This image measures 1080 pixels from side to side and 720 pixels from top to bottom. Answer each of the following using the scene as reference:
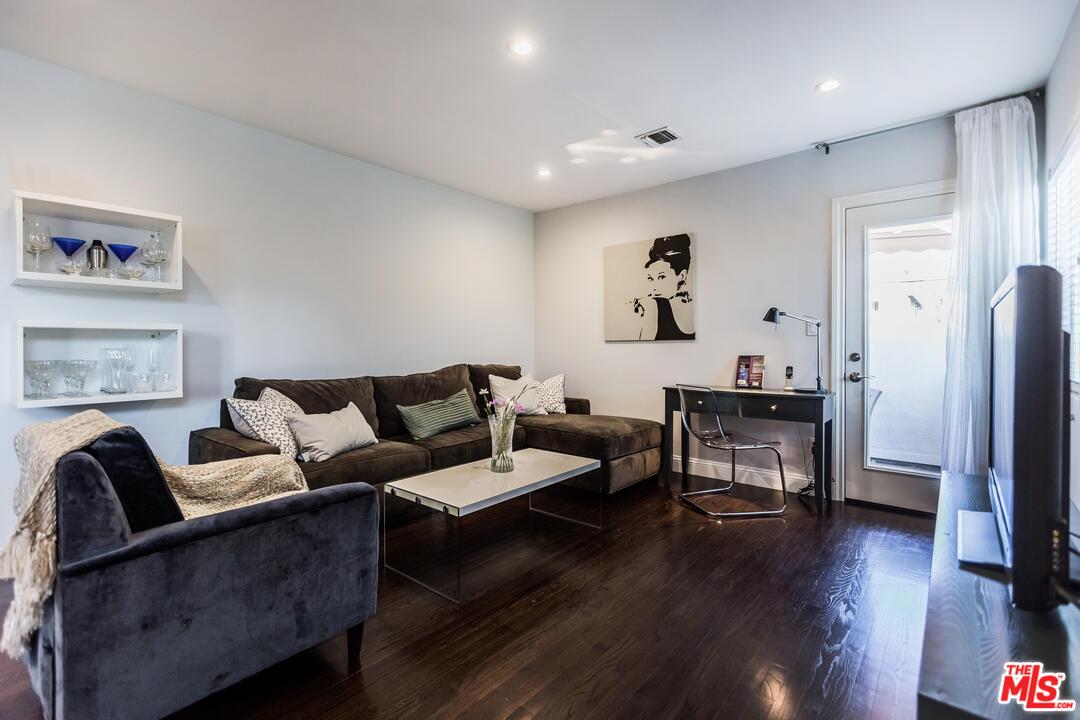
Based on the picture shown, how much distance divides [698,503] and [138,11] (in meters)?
3.97

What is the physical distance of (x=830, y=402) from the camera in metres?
3.51

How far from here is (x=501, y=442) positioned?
9.23ft

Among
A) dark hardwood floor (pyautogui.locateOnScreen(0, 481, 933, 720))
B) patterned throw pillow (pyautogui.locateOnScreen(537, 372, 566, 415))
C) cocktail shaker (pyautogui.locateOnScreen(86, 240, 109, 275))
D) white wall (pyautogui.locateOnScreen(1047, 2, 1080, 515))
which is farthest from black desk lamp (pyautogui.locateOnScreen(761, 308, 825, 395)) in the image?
cocktail shaker (pyautogui.locateOnScreen(86, 240, 109, 275))

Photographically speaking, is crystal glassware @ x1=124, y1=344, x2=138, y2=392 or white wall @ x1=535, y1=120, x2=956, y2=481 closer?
crystal glassware @ x1=124, y1=344, x2=138, y2=392

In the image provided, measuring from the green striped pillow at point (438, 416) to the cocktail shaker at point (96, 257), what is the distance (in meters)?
1.84

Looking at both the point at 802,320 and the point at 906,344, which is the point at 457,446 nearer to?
the point at 802,320

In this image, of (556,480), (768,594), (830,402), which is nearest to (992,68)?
(830,402)

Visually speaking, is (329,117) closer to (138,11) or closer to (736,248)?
(138,11)

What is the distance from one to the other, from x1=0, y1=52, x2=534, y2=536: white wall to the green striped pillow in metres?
0.61

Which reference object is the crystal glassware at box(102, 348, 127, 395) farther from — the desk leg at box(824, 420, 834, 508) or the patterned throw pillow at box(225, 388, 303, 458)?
the desk leg at box(824, 420, 834, 508)

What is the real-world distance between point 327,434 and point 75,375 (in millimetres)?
1239

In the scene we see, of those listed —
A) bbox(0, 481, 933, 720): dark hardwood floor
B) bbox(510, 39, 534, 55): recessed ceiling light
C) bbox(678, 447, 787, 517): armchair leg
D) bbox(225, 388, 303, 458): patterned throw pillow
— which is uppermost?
bbox(510, 39, 534, 55): recessed ceiling light

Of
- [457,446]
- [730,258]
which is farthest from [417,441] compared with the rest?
[730,258]

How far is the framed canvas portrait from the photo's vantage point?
4340 mm
